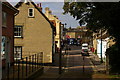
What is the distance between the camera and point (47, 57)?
1367 inches

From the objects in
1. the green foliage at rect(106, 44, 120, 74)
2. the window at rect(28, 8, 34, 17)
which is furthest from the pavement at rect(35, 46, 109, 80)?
the window at rect(28, 8, 34, 17)

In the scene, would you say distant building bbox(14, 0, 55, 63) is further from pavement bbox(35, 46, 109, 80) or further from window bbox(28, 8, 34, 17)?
pavement bbox(35, 46, 109, 80)

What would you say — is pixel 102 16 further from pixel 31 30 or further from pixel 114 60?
pixel 31 30

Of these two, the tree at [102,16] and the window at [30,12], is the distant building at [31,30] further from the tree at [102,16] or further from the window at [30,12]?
the tree at [102,16]

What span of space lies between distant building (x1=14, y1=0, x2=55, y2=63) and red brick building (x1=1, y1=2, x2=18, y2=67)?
10535mm

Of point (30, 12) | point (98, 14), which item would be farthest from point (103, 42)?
point (98, 14)

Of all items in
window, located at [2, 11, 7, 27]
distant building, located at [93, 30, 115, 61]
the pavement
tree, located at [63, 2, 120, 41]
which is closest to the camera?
tree, located at [63, 2, 120, 41]

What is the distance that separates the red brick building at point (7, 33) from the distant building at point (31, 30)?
34.6ft

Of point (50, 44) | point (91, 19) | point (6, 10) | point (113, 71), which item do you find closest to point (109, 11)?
point (91, 19)

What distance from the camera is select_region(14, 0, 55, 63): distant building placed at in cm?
3512

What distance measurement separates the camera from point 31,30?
35.7 meters

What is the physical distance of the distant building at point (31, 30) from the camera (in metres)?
35.1

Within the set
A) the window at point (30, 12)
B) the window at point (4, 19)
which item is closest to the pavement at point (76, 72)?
the window at point (4, 19)

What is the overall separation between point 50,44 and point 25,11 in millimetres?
5503
